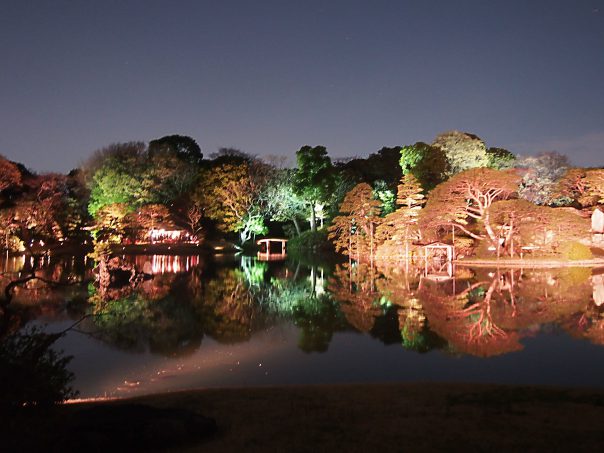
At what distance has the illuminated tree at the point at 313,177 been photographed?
4591 centimetres

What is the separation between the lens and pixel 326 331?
12.6 meters

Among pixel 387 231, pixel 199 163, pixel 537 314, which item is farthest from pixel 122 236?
pixel 537 314

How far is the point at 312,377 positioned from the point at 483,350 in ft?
12.1

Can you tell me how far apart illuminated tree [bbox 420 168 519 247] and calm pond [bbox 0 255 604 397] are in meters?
8.49

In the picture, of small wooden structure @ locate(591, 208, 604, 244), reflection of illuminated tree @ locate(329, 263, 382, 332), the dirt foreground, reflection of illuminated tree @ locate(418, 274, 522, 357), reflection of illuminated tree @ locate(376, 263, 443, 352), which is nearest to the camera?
the dirt foreground

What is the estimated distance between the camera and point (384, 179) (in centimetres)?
5175

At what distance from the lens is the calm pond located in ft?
29.0

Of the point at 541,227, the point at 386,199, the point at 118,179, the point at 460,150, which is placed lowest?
the point at 541,227

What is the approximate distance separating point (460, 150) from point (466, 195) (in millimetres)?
12307

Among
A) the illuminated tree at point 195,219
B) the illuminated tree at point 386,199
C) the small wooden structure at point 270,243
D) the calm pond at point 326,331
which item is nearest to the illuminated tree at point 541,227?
the calm pond at point 326,331

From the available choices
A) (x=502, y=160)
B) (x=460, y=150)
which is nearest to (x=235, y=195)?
(x=460, y=150)

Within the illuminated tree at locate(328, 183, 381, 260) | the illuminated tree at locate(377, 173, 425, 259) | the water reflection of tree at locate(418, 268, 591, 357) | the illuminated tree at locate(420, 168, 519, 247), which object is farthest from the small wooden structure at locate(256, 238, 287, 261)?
the water reflection of tree at locate(418, 268, 591, 357)

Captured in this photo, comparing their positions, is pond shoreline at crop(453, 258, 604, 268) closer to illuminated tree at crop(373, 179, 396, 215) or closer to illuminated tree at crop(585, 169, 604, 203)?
illuminated tree at crop(585, 169, 604, 203)

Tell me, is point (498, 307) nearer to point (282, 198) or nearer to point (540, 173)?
point (282, 198)
